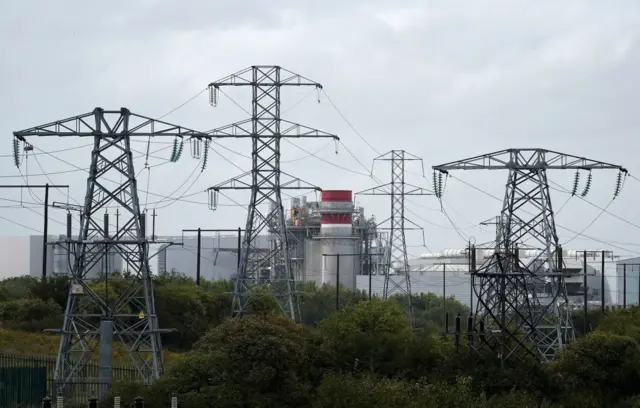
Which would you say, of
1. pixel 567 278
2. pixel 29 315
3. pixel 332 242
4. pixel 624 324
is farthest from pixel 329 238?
pixel 624 324

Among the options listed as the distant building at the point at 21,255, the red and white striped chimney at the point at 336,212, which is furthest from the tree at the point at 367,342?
the distant building at the point at 21,255

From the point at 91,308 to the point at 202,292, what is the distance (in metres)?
15.3

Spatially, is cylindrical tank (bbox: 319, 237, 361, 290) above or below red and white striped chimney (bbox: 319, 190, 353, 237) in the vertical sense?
below

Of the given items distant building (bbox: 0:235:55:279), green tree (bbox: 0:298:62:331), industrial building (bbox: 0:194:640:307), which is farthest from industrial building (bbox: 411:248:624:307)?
green tree (bbox: 0:298:62:331)

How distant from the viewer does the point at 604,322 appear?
63.0m

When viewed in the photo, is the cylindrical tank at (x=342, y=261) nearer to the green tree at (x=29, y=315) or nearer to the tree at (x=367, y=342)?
the green tree at (x=29, y=315)

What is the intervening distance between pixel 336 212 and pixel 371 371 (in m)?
96.7

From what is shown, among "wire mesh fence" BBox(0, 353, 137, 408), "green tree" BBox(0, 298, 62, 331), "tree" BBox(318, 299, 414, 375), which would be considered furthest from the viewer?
"green tree" BBox(0, 298, 62, 331)

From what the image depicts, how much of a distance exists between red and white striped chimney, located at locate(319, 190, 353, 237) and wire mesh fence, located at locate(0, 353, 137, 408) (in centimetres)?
9476

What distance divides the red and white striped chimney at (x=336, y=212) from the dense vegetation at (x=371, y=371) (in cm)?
9026

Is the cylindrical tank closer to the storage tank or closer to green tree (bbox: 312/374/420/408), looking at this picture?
the storage tank

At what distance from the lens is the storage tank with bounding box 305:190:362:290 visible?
470 feet

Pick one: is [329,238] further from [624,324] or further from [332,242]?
[624,324]

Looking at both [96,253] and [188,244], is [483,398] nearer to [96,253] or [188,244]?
[96,253]
